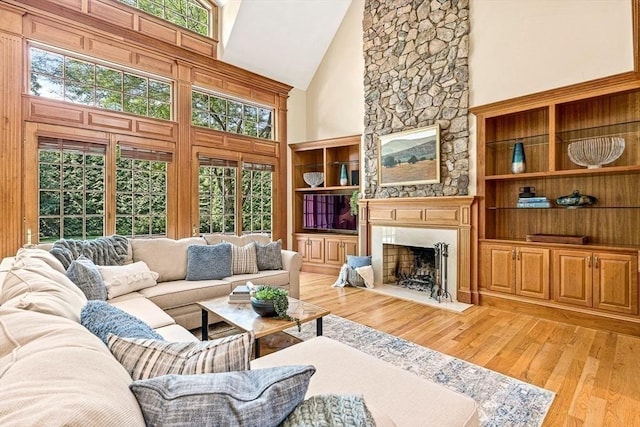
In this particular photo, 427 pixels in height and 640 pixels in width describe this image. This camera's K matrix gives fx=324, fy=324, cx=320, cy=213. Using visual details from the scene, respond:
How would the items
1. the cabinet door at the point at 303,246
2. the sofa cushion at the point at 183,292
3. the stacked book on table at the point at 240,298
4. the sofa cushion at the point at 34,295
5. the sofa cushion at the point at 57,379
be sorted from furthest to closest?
the cabinet door at the point at 303,246
the sofa cushion at the point at 183,292
the stacked book on table at the point at 240,298
the sofa cushion at the point at 34,295
the sofa cushion at the point at 57,379

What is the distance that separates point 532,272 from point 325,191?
378 cm

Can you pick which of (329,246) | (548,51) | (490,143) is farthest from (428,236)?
(548,51)

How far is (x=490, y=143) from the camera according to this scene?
429 cm

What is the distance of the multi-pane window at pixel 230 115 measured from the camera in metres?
5.27

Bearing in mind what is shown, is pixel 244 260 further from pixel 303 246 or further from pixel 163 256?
pixel 303 246

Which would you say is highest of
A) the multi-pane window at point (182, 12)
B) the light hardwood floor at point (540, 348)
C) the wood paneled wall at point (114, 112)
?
the multi-pane window at point (182, 12)

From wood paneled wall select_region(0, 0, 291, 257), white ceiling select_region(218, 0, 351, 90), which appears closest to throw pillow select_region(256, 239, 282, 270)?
wood paneled wall select_region(0, 0, 291, 257)

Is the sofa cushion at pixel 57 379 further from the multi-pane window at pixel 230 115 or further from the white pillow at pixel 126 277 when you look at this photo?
the multi-pane window at pixel 230 115

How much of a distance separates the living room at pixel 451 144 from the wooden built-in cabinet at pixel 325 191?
17cm

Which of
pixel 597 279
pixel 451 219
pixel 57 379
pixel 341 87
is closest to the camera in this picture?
pixel 57 379

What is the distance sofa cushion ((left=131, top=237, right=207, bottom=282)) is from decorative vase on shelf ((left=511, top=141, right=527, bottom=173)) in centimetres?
408

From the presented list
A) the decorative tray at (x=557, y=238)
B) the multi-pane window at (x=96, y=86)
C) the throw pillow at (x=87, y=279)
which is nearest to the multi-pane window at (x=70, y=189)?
the multi-pane window at (x=96, y=86)

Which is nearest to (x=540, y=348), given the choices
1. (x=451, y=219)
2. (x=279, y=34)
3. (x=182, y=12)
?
(x=451, y=219)

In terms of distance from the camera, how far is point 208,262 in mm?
3580
